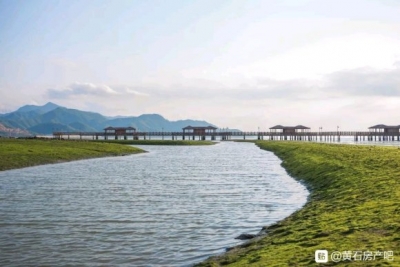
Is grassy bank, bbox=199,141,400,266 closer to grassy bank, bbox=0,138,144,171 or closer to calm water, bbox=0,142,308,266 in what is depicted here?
calm water, bbox=0,142,308,266

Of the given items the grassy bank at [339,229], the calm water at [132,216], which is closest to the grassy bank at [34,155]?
the calm water at [132,216]

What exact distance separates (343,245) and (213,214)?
31.7 feet

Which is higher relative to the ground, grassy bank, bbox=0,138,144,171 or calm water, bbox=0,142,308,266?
grassy bank, bbox=0,138,144,171

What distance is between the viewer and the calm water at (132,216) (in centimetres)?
1445

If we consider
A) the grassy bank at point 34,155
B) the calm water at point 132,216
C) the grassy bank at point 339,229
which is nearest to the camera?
the grassy bank at point 339,229

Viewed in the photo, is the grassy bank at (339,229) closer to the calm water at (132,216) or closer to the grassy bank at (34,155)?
the calm water at (132,216)

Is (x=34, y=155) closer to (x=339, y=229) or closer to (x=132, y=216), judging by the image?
(x=132, y=216)

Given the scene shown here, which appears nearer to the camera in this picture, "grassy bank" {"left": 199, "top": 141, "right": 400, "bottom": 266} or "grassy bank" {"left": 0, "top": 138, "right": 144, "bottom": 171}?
"grassy bank" {"left": 199, "top": 141, "right": 400, "bottom": 266}

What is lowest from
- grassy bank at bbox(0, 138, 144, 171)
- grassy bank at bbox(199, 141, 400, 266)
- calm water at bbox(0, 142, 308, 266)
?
calm water at bbox(0, 142, 308, 266)

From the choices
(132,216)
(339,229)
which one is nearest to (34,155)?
(132,216)

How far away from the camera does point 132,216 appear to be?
20625 mm

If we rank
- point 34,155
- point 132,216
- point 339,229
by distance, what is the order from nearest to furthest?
point 339,229 < point 132,216 < point 34,155

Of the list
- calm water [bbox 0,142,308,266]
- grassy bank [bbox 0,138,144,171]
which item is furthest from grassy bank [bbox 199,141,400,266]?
grassy bank [bbox 0,138,144,171]

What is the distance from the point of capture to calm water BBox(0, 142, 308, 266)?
14453 millimetres
